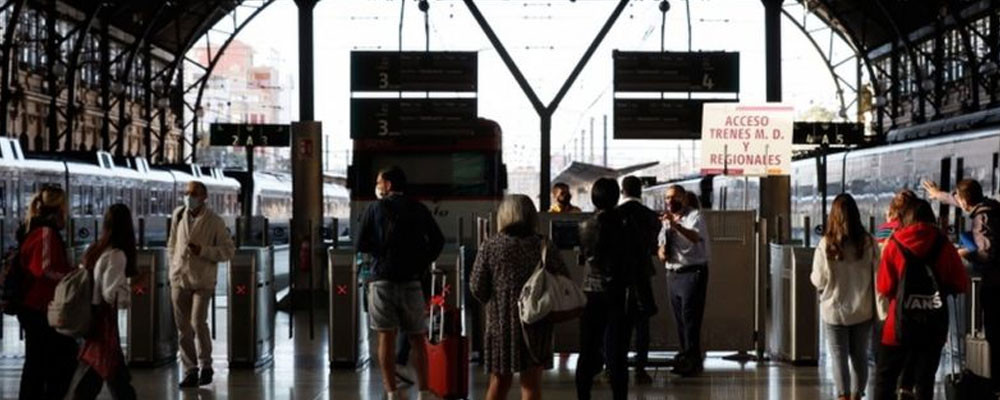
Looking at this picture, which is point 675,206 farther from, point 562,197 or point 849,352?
point 849,352

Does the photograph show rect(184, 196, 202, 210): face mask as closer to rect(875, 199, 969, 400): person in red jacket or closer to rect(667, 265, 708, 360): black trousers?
rect(667, 265, 708, 360): black trousers

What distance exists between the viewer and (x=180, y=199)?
43.5 metres

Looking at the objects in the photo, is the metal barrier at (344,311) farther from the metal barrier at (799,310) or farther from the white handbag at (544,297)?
the white handbag at (544,297)

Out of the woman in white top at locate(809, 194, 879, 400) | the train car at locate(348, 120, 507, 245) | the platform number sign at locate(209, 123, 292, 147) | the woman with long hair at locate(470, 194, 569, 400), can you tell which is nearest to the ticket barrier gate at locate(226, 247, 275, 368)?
the woman with long hair at locate(470, 194, 569, 400)

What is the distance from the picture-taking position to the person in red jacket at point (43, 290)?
31.6ft

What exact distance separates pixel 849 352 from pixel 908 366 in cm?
57

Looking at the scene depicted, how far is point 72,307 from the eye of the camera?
922 centimetres

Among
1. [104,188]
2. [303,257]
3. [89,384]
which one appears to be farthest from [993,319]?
[104,188]

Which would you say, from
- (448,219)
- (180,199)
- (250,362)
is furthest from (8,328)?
(180,199)

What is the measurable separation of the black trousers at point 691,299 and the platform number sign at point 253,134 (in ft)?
37.2

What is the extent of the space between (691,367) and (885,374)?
3081 mm

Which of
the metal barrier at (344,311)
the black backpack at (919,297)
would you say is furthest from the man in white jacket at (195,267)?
the black backpack at (919,297)

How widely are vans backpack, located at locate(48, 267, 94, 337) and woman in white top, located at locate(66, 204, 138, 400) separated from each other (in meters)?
0.08

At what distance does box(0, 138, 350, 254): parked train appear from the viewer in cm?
2809
